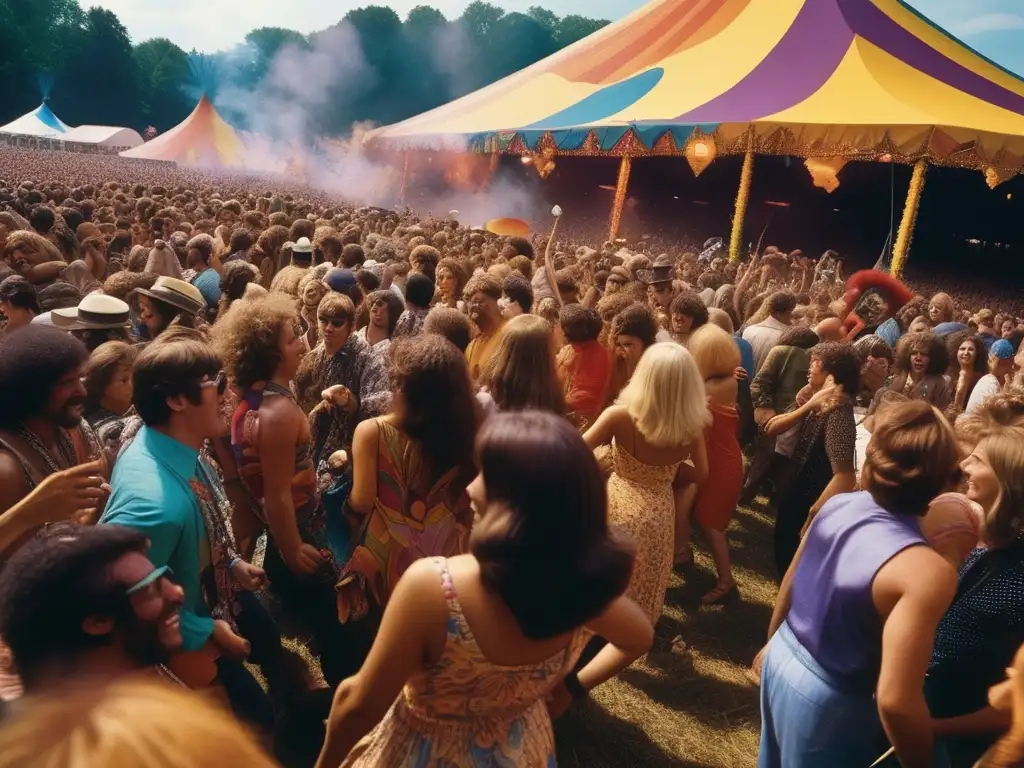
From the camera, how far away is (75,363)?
2.10m

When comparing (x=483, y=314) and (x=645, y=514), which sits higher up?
(x=483, y=314)

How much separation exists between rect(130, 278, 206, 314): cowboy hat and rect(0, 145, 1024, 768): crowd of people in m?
0.02

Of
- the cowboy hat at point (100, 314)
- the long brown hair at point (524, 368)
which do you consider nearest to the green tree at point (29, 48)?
the cowboy hat at point (100, 314)

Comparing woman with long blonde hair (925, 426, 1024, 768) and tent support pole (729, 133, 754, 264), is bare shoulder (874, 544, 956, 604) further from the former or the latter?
tent support pole (729, 133, 754, 264)

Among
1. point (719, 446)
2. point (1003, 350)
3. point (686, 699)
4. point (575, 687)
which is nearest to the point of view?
point (575, 687)

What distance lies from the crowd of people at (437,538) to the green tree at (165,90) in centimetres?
6728

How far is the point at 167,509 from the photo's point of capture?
1837 mm

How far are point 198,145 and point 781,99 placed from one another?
33578mm

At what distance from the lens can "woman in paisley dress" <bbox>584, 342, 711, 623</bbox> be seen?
2943mm

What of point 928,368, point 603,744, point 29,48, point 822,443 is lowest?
point 603,744

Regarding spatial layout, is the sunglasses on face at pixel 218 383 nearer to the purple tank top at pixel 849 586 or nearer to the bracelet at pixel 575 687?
the bracelet at pixel 575 687

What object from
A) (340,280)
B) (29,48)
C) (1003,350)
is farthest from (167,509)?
(29,48)

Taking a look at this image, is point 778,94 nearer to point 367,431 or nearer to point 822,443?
point 822,443

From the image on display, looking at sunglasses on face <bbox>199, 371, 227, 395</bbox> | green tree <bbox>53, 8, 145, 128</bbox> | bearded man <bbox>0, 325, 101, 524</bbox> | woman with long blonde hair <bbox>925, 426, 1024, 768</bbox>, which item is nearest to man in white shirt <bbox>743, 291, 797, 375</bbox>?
woman with long blonde hair <bbox>925, 426, 1024, 768</bbox>
